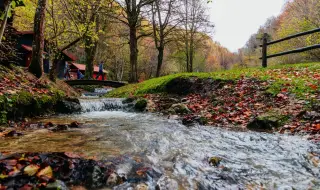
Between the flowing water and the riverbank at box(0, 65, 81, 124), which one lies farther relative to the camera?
the riverbank at box(0, 65, 81, 124)

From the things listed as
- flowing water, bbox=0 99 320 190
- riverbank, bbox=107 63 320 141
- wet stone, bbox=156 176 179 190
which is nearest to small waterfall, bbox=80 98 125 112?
riverbank, bbox=107 63 320 141

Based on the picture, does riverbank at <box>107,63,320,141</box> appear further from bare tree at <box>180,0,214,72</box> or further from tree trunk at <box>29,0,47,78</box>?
bare tree at <box>180,0,214,72</box>

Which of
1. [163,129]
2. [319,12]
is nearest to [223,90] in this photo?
[163,129]

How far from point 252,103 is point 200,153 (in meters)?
3.47

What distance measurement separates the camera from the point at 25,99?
561 centimetres

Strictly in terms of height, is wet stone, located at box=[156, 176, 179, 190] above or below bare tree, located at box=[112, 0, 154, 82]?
below

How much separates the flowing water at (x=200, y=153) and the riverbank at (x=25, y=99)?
1474mm

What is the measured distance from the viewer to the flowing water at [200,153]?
2.52 m

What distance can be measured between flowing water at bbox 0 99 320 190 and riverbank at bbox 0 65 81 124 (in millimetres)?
1474

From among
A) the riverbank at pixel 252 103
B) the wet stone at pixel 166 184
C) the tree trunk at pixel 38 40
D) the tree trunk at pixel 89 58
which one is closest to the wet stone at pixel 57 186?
the wet stone at pixel 166 184

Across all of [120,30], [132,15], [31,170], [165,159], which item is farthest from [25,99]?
[120,30]

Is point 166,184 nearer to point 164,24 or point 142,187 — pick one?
point 142,187

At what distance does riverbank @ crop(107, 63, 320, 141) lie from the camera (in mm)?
4859

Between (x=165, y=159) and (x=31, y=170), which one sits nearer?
(x=31, y=170)
